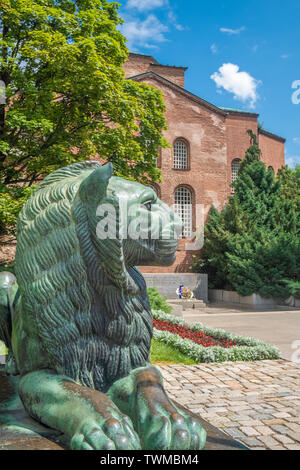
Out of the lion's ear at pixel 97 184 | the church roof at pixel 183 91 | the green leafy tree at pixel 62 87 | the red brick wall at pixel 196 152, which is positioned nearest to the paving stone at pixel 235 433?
the lion's ear at pixel 97 184

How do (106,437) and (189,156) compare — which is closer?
(106,437)

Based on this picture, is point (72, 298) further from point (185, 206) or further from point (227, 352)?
point (185, 206)

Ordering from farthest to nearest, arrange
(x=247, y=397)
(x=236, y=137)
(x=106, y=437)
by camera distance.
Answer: (x=236, y=137), (x=247, y=397), (x=106, y=437)

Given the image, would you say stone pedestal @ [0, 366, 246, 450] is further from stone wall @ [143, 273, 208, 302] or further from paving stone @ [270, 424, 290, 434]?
stone wall @ [143, 273, 208, 302]

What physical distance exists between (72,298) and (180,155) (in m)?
26.4

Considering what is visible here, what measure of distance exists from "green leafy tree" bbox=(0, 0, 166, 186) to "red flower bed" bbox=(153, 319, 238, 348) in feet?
16.8

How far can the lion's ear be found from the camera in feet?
5.57

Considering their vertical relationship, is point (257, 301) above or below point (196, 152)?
below

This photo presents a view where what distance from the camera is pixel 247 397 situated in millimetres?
5461

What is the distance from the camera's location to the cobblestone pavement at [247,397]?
4.15 metres

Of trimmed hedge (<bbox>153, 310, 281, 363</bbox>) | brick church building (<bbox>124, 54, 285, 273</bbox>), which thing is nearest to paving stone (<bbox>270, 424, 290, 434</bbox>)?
trimmed hedge (<bbox>153, 310, 281, 363</bbox>)

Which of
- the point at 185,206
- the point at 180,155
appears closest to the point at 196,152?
the point at 180,155
